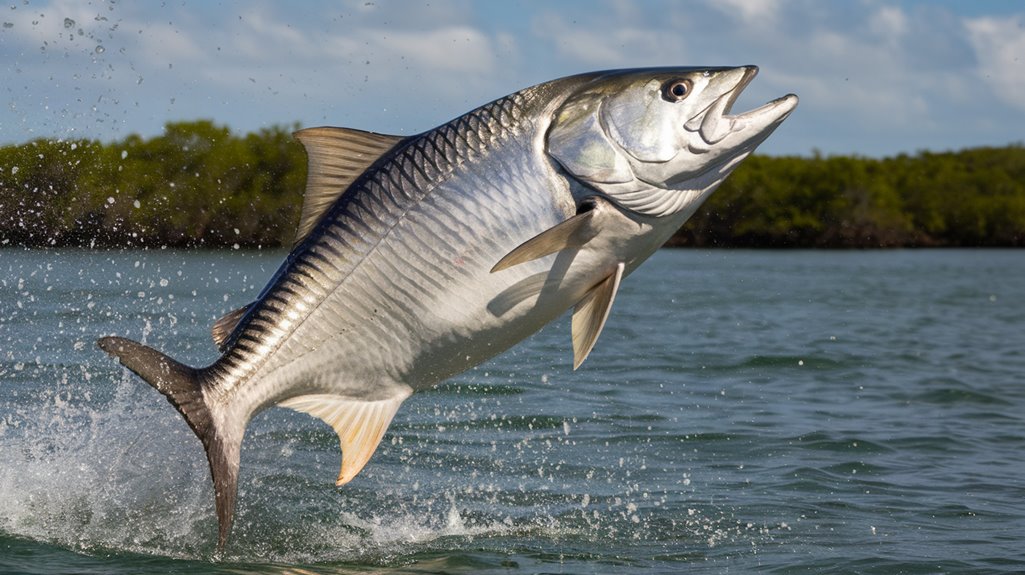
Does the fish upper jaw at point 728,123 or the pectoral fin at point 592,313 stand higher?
the fish upper jaw at point 728,123

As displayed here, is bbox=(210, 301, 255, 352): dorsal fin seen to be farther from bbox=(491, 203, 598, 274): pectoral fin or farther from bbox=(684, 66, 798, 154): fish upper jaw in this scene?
bbox=(684, 66, 798, 154): fish upper jaw

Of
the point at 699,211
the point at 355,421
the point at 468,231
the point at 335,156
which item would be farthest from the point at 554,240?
the point at 699,211

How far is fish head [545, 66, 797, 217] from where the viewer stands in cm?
503

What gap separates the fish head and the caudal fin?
1676mm

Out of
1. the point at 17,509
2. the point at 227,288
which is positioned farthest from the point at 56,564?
the point at 227,288

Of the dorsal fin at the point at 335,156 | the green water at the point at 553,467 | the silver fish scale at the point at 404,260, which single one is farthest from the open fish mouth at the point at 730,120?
the green water at the point at 553,467

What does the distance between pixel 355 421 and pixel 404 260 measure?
0.79 m

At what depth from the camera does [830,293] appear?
30266 mm

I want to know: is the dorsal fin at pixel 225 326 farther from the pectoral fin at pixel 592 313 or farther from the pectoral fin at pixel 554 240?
the pectoral fin at pixel 592 313

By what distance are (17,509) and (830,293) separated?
2551 cm

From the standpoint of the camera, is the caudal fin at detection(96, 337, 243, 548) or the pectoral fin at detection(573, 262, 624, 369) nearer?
the caudal fin at detection(96, 337, 243, 548)

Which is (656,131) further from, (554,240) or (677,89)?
(554,240)

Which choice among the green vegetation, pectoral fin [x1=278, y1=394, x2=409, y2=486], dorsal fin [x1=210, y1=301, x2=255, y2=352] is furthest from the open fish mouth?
the green vegetation

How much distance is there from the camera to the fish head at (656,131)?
503 centimetres
